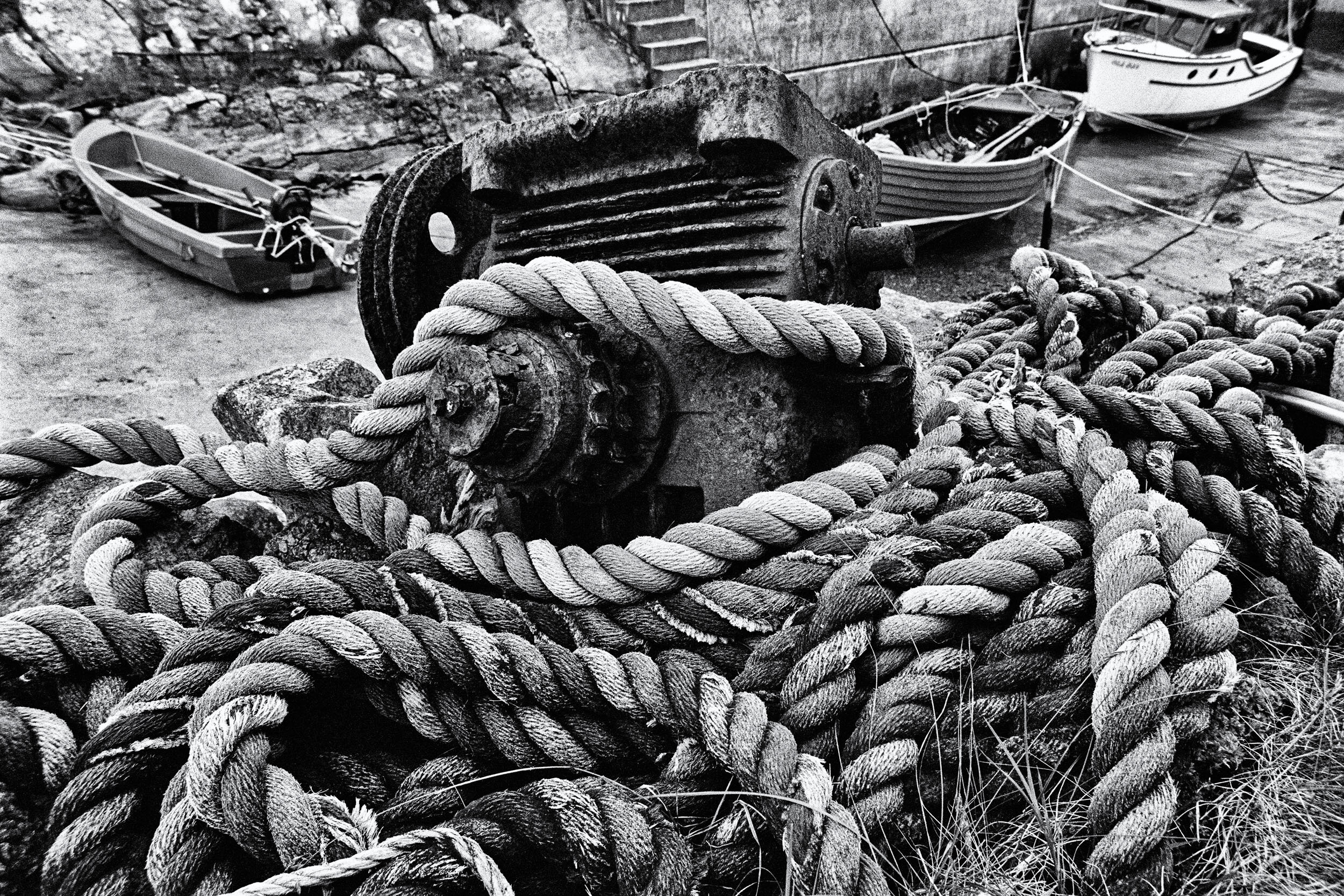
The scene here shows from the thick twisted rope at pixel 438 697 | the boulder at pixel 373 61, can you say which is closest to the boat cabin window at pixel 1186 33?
the boulder at pixel 373 61

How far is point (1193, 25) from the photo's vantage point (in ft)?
44.0

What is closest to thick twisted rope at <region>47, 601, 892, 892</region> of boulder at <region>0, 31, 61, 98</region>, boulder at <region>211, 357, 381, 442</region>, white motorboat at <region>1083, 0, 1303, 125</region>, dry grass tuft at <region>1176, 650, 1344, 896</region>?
dry grass tuft at <region>1176, 650, 1344, 896</region>

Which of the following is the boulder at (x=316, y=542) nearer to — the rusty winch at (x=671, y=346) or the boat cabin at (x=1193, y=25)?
the rusty winch at (x=671, y=346)

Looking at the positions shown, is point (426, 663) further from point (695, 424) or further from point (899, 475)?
point (899, 475)

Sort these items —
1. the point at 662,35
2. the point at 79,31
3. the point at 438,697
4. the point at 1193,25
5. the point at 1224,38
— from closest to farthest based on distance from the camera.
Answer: the point at 438,697 → the point at 79,31 → the point at 662,35 → the point at 1193,25 → the point at 1224,38

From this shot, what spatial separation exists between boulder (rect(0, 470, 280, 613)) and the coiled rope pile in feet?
0.29

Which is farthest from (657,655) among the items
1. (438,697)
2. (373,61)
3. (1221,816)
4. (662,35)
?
(662,35)

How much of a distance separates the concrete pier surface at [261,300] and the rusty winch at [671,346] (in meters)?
2.75

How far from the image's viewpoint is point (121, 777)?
99cm

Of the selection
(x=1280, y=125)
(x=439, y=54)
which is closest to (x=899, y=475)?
(x=439, y=54)

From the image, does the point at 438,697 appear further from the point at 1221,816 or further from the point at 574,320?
the point at 1221,816

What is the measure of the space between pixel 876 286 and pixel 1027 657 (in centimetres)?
91

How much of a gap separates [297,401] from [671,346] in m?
1.04

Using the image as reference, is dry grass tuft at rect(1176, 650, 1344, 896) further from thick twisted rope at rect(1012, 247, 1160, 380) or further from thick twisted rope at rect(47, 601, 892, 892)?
thick twisted rope at rect(1012, 247, 1160, 380)
